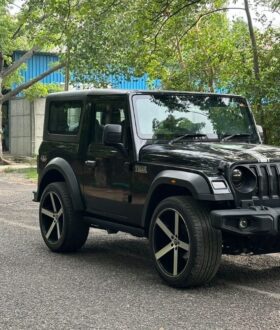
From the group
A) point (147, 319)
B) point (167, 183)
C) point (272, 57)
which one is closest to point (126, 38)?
point (272, 57)

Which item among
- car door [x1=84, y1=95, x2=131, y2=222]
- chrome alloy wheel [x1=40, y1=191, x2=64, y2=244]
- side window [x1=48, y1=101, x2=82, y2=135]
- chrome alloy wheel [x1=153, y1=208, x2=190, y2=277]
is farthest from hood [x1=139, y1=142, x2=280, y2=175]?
chrome alloy wheel [x1=40, y1=191, x2=64, y2=244]

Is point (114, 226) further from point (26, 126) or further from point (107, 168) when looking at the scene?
point (26, 126)

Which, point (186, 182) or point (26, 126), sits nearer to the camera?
point (186, 182)

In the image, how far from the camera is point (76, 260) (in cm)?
739

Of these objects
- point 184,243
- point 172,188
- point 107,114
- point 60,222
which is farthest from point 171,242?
point 60,222

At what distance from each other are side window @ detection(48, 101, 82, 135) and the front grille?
261cm

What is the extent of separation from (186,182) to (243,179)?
0.53 meters

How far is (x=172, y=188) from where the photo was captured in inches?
242

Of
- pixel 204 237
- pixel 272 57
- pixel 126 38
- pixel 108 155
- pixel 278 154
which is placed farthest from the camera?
pixel 126 38

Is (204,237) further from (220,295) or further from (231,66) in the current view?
(231,66)

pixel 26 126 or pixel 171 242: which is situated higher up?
pixel 26 126

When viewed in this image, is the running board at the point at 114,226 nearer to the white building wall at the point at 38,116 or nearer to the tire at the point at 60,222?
the tire at the point at 60,222

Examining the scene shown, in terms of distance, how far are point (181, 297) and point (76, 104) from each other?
3037 mm

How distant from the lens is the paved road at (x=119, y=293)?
4.96 metres
